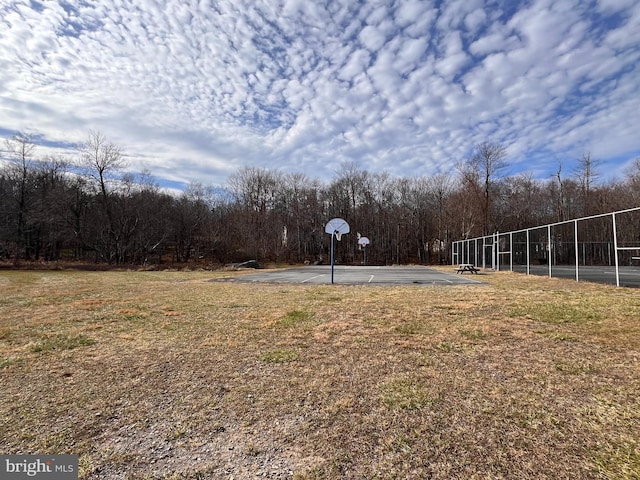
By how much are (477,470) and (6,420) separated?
313 cm

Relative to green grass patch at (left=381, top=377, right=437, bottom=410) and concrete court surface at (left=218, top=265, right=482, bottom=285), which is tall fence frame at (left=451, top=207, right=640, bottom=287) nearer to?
concrete court surface at (left=218, top=265, right=482, bottom=285)

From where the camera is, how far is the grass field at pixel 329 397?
1.96 m

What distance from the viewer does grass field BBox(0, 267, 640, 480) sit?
1962mm

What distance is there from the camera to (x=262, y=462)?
1.96m

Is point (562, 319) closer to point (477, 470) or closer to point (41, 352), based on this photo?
point (477, 470)

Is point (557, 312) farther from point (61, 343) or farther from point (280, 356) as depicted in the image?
point (61, 343)

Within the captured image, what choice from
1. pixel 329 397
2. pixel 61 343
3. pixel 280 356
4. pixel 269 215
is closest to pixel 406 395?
pixel 329 397

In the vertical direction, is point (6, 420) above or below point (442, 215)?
below

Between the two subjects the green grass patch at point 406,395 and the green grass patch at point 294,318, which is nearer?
the green grass patch at point 406,395

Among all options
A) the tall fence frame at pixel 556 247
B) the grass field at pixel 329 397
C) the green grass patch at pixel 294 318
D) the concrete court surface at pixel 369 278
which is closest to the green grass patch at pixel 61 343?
the grass field at pixel 329 397

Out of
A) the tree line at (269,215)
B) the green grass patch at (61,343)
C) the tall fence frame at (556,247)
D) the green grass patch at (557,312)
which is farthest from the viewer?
the tree line at (269,215)

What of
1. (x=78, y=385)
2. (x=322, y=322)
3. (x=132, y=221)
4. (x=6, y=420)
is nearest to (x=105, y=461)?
(x=6, y=420)

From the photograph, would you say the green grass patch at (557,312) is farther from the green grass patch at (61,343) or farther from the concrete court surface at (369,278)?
the green grass patch at (61,343)

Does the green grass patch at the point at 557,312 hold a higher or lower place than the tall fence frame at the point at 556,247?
lower
